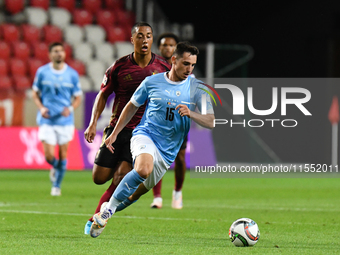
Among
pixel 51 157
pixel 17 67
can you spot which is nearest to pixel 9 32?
pixel 17 67

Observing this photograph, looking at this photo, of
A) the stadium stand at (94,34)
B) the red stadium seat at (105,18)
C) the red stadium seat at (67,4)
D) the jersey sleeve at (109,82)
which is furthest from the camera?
the red stadium seat at (105,18)

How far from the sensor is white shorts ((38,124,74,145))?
35.2 feet

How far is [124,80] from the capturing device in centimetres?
648

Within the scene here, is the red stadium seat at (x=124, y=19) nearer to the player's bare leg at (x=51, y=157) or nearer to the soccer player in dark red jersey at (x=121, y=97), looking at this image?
the player's bare leg at (x=51, y=157)

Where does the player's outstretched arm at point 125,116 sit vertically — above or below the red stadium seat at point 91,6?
below

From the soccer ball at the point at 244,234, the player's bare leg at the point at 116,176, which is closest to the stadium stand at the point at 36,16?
the player's bare leg at the point at 116,176

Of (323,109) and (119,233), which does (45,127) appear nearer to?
(119,233)

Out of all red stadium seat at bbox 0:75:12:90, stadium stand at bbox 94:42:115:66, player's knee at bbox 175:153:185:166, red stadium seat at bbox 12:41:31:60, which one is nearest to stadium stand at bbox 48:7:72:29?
stadium stand at bbox 94:42:115:66

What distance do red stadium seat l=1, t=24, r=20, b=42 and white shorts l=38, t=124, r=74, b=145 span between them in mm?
9404

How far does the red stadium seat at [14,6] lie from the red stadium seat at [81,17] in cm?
175

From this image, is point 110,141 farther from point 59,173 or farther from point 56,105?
point 56,105

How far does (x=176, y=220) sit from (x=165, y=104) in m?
1.99

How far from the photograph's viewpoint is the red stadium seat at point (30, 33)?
19.5m

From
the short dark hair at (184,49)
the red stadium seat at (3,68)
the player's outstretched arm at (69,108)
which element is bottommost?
the red stadium seat at (3,68)
